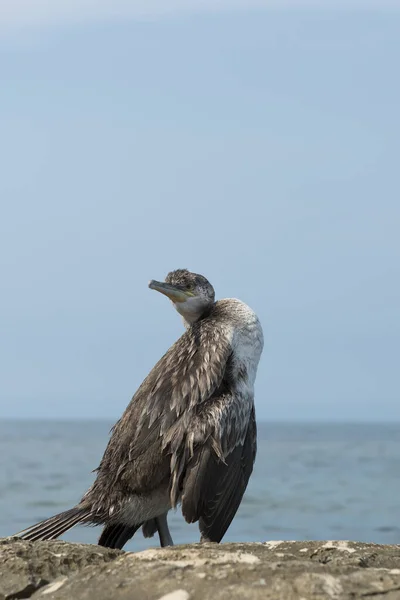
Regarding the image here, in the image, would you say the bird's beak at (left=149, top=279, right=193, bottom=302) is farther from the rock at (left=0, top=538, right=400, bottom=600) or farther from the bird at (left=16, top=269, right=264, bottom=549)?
the rock at (left=0, top=538, right=400, bottom=600)

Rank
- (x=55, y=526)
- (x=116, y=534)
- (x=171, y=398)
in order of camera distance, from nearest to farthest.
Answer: (x=55, y=526)
(x=171, y=398)
(x=116, y=534)

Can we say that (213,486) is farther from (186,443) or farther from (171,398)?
(171,398)

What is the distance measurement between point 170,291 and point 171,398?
2.66 feet

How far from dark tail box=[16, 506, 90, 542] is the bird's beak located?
1.60 meters

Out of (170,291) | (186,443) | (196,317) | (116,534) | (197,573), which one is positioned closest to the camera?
(197,573)

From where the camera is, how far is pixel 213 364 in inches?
321

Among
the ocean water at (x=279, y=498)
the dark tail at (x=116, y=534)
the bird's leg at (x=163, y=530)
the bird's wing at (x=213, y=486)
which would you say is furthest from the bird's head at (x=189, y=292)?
the ocean water at (x=279, y=498)

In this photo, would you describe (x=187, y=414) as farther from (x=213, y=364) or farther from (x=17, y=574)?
(x=17, y=574)

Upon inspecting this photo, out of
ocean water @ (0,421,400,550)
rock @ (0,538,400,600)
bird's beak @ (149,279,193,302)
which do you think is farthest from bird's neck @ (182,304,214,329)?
ocean water @ (0,421,400,550)

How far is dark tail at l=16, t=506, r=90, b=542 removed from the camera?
754cm

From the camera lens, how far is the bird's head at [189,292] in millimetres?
8547

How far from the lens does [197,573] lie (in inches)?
194

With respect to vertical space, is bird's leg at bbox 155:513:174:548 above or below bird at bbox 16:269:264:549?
below

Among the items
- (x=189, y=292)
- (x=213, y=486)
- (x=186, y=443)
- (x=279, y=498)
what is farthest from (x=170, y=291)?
(x=279, y=498)
